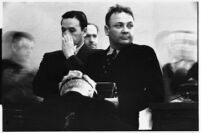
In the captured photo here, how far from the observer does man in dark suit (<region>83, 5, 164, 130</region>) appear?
305 centimetres

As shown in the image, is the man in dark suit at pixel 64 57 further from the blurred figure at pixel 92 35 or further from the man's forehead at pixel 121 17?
the man's forehead at pixel 121 17

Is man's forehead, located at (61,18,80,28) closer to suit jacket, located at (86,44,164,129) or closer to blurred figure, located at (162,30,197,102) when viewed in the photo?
suit jacket, located at (86,44,164,129)

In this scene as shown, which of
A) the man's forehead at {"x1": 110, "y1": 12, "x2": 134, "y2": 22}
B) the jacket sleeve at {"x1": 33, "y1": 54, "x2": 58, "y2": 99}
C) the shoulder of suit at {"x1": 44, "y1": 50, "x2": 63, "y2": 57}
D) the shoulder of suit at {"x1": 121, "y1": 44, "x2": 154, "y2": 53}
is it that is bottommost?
the jacket sleeve at {"x1": 33, "y1": 54, "x2": 58, "y2": 99}

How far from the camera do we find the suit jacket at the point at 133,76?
3051mm

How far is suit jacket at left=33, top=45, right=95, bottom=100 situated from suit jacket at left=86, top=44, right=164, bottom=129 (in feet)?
0.35

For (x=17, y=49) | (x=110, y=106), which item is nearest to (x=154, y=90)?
(x=110, y=106)

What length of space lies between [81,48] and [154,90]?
0.81 meters

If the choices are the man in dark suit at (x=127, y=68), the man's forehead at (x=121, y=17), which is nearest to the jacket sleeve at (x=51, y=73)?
the man in dark suit at (x=127, y=68)

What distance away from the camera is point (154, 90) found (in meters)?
3.06

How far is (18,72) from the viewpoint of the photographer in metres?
3.13

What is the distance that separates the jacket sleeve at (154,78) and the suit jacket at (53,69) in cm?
57

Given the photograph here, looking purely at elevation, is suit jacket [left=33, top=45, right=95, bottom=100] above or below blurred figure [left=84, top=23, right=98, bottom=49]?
below

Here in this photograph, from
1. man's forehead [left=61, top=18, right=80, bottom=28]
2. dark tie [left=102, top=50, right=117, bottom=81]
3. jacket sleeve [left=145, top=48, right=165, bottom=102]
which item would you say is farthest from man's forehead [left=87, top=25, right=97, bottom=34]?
jacket sleeve [left=145, top=48, right=165, bottom=102]

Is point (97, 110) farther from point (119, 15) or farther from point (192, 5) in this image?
point (192, 5)
